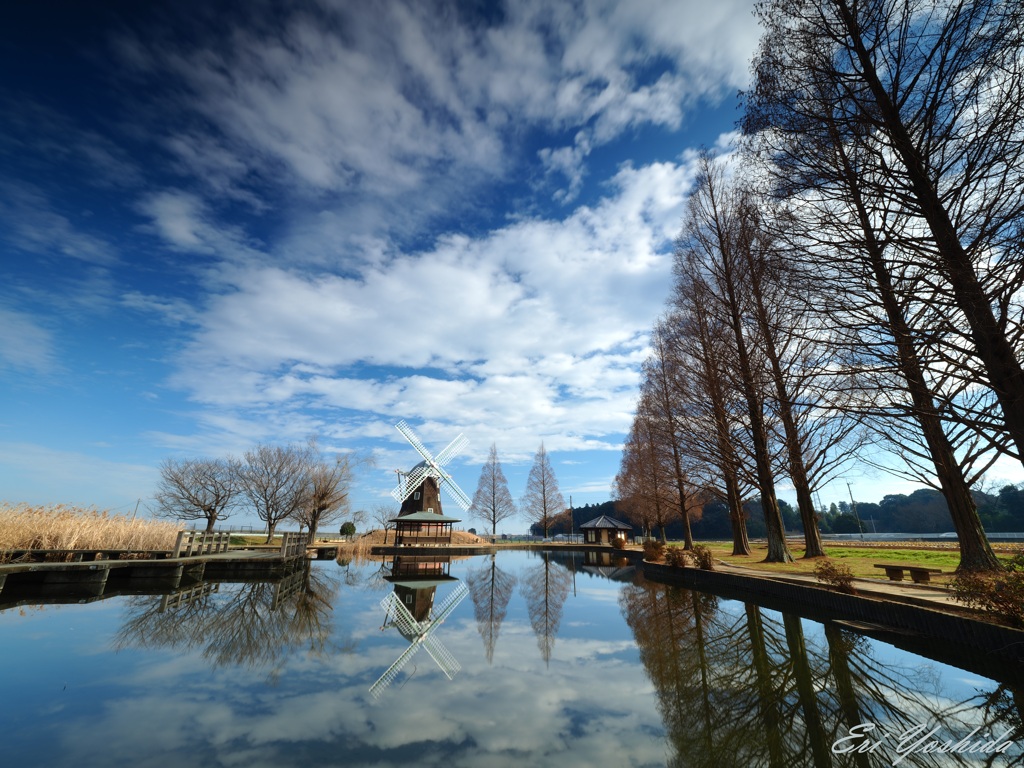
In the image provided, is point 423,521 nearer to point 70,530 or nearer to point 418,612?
point 70,530

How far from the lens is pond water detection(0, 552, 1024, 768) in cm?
396

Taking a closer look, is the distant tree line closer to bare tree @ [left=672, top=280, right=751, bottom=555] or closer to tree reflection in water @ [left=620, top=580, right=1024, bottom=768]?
bare tree @ [left=672, top=280, right=751, bottom=555]

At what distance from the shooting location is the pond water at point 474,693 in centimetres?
396

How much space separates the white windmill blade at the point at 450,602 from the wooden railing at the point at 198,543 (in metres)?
9.37

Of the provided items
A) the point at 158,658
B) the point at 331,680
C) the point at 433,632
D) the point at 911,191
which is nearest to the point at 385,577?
the point at 433,632

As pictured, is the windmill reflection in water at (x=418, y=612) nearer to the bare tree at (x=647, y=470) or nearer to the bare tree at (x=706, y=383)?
the bare tree at (x=706, y=383)

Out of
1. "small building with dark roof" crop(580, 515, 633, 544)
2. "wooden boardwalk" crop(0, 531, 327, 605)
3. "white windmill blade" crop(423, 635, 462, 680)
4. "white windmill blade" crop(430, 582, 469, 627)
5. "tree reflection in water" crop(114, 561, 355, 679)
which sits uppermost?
"small building with dark roof" crop(580, 515, 633, 544)

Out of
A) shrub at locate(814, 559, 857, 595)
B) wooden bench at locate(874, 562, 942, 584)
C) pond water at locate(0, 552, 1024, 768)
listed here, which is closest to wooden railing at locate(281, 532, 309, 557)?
pond water at locate(0, 552, 1024, 768)

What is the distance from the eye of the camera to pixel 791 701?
488 cm

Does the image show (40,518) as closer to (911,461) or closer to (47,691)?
A: (47,691)

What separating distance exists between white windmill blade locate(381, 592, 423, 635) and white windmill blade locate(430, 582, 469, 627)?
49 cm

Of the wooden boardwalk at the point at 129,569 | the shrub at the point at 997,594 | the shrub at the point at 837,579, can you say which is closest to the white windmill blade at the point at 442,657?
the shrub at the point at 997,594

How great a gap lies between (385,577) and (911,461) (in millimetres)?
18533

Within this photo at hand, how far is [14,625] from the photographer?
27.4ft
